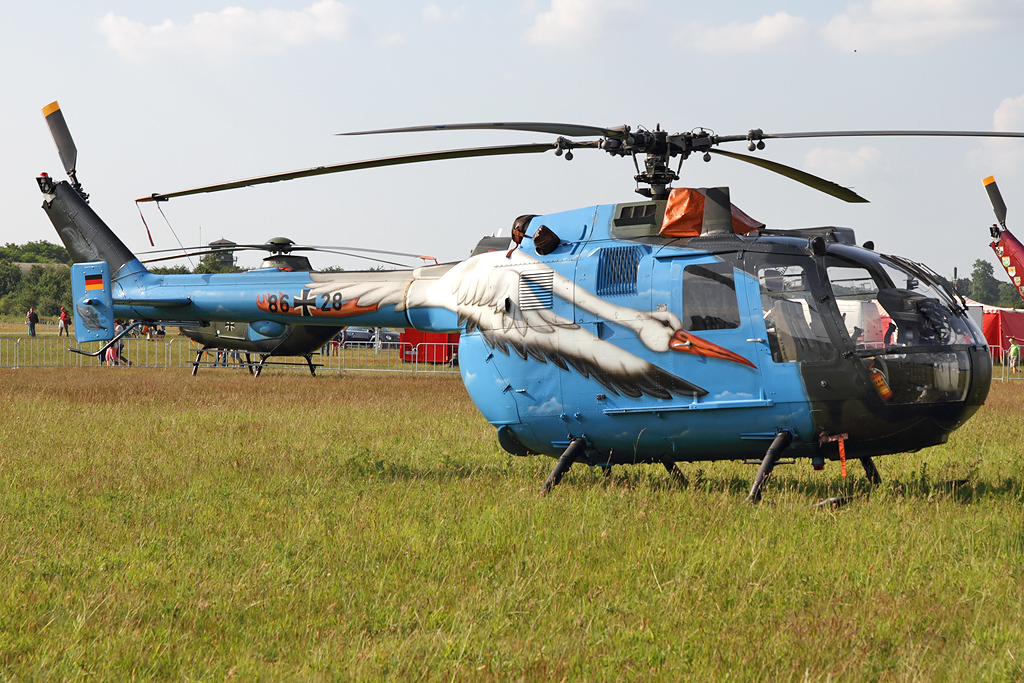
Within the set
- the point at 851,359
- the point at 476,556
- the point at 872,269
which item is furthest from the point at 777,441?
the point at 476,556

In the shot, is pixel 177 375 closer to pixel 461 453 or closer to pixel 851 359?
pixel 461 453

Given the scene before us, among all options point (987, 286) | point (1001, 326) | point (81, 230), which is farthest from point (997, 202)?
point (987, 286)

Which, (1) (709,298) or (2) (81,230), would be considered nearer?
(1) (709,298)

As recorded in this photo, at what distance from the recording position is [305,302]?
10531 mm

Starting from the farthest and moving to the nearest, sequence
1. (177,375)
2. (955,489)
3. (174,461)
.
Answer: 1. (177,375)
2. (174,461)
3. (955,489)

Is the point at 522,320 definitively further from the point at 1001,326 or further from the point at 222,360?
the point at 1001,326

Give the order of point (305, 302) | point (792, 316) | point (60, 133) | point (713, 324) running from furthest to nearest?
point (60, 133) < point (305, 302) < point (713, 324) < point (792, 316)

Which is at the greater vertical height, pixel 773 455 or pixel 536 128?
pixel 536 128

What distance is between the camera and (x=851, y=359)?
6.93 m

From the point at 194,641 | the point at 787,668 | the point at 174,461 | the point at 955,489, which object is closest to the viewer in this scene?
the point at 787,668

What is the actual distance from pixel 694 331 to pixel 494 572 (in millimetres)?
2884

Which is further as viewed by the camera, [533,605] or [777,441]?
[777,441]

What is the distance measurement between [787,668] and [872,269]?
392cm

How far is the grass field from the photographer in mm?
4359
